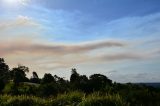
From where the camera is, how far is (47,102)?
2264 cm

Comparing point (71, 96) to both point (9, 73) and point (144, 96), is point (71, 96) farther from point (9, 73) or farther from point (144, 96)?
point (9, 73)

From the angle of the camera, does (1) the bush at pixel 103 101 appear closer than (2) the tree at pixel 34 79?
Yes

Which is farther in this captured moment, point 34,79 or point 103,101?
point 34,79

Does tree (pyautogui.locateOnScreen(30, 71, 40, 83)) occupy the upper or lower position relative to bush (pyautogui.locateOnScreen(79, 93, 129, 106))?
upper

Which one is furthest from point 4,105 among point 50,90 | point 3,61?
point 3,61

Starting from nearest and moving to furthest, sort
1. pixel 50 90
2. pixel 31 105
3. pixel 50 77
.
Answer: pixel 31 105, pixel 50 90, pixel 50 77

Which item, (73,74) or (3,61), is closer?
(73,74)

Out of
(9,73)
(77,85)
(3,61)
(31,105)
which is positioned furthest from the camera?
(3,61)

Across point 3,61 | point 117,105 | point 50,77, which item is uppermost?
point 3,61

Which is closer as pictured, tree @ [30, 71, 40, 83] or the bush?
the bush

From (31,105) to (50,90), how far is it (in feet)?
87.5

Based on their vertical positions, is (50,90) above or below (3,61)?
below

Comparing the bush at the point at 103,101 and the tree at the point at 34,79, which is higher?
the tree at the point at 34,79

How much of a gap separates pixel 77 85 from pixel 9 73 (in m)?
75.3
